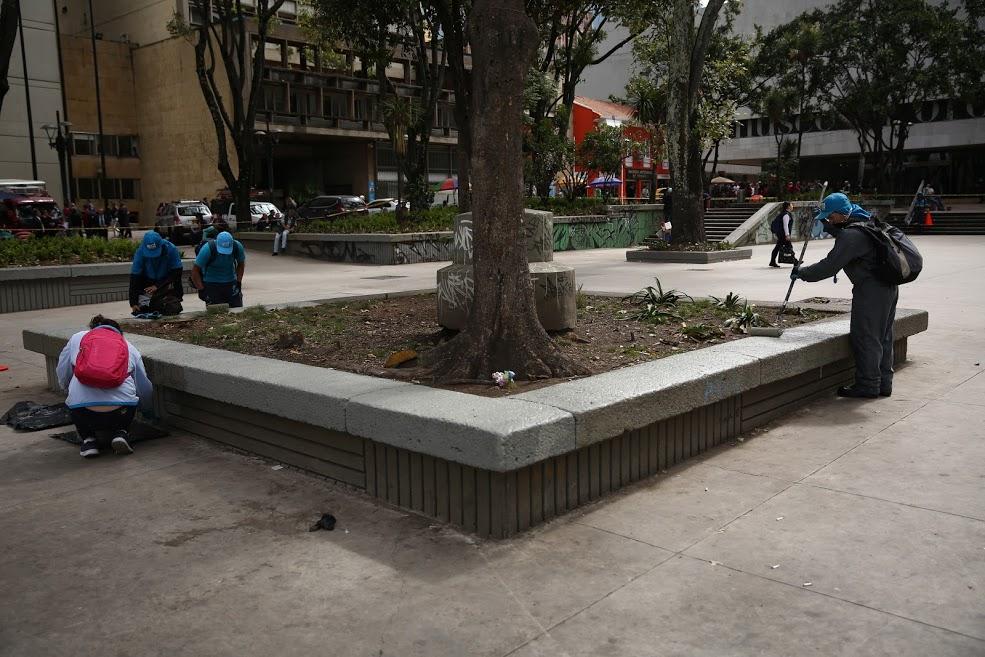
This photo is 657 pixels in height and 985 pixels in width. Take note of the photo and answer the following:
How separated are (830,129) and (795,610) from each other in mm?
61929

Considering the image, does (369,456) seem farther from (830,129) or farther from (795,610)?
(830,129)

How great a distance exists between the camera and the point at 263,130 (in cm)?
4459

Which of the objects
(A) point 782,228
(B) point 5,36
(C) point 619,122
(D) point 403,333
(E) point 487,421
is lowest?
(D) point 403,333

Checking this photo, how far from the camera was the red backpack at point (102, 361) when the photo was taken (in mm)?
5840

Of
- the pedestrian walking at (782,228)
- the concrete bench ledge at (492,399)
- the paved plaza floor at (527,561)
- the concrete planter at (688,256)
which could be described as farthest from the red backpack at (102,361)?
the concrete planter at (688,256)

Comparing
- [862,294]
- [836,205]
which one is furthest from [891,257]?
[836,205]

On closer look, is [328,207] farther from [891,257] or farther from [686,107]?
[891,257]

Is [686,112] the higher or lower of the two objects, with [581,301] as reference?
higher

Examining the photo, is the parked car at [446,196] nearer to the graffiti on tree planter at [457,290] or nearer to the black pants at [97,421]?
the graffiti on tree planter at [457,290]

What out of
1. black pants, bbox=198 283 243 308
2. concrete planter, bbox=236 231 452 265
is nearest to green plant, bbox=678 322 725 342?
A: black pants, bbox=198 283 243 308

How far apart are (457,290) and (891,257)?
3.53 meters

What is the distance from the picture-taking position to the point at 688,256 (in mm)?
21109

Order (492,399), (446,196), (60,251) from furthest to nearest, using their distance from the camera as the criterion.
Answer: (446,196)
(60,251)
(492,399)

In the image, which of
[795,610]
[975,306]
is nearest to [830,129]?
[975,306]
